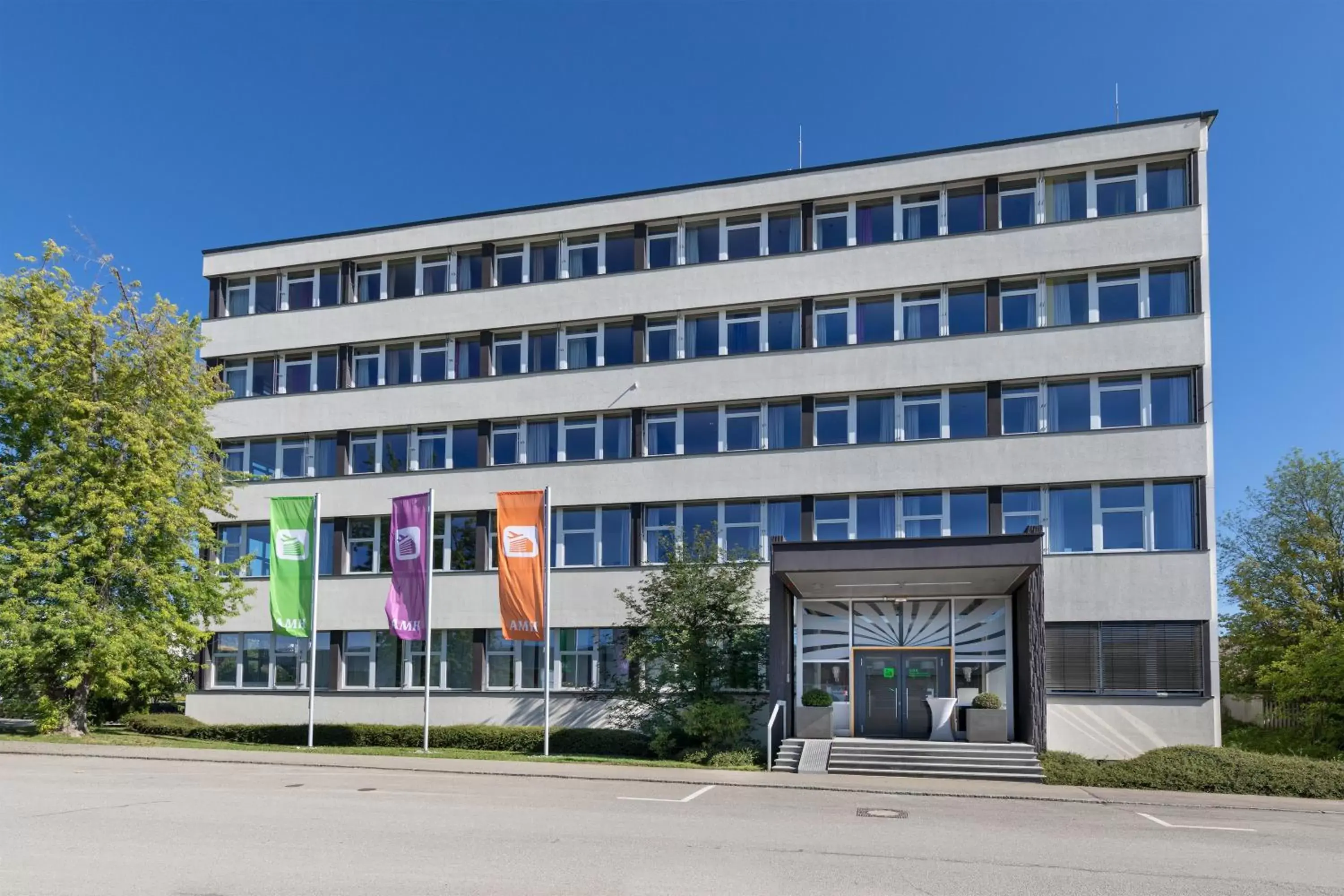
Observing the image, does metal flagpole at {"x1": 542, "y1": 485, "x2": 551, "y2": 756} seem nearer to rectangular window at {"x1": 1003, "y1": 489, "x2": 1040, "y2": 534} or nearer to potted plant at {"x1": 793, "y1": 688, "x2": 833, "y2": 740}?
potted plant at {"x1": 793, "y1": 688, "x2": 833, "y2": 740}

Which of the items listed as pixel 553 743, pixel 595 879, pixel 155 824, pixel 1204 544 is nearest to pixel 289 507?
pixel 553 743

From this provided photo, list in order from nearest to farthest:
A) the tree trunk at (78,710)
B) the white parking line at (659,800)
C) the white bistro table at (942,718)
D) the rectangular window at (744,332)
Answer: the white parking line at (659,800)
the white bistro table at (942,718)
the tree trunk at (78,710)
the rectangular window at (744,332)

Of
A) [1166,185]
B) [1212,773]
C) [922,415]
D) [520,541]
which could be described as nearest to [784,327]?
[922,415]

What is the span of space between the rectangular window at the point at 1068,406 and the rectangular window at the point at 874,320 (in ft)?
15.0

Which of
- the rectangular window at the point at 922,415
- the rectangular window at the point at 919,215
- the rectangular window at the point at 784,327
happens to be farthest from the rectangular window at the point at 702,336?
the rectangular window at the point at 919,215

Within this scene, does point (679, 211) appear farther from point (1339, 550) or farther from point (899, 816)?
point (1339, 550)

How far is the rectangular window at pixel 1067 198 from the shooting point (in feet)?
94.6

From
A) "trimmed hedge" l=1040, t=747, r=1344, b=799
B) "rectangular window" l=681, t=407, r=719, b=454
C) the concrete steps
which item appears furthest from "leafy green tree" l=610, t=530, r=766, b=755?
"trimmed hedge" l=1040, t=747, r=1344, b=799

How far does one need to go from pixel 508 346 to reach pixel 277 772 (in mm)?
15668

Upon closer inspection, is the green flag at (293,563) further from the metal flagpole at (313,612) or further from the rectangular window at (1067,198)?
the rectangular window at (1067,198)

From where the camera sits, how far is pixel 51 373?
28.2m

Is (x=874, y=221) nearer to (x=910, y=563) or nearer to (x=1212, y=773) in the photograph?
(x=910, y=563)

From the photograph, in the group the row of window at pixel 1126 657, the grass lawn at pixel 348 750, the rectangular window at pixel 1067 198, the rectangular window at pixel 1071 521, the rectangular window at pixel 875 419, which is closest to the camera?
the grass lawn at pixel 348 750

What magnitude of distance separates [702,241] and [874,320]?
5728 mm
